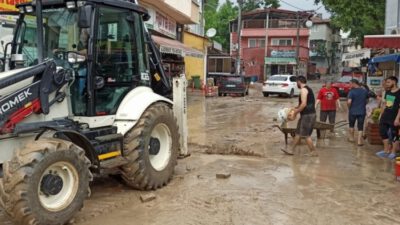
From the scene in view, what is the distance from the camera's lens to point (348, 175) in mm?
9172

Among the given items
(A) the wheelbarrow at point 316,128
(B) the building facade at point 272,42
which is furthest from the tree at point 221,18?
(A) the wheelbarrow at point 316,128

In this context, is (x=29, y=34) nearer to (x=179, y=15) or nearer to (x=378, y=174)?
(x=378, y=174)

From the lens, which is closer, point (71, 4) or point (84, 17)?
point (84, 17)

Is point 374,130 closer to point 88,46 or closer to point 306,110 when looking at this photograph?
point 306,110

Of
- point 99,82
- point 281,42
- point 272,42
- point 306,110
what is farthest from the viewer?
point 272,42

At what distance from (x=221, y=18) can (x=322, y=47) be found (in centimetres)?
1698

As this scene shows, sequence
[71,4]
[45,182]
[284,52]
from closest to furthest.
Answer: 1. [45,182]
2. [71,4]
3. [284,52]

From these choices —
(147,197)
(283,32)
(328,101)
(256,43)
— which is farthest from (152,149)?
(256,43)

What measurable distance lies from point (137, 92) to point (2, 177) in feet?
8.56

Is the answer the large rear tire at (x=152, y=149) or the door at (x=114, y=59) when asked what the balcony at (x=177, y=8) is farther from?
the door at (x=114, y=59)

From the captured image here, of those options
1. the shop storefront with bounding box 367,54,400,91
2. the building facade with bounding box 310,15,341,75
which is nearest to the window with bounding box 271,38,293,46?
the building facade with bounding box 310,15,341,75

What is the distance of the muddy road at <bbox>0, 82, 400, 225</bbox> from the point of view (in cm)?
637

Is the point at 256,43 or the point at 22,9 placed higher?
the point at 256,43

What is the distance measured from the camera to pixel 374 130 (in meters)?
12.8
